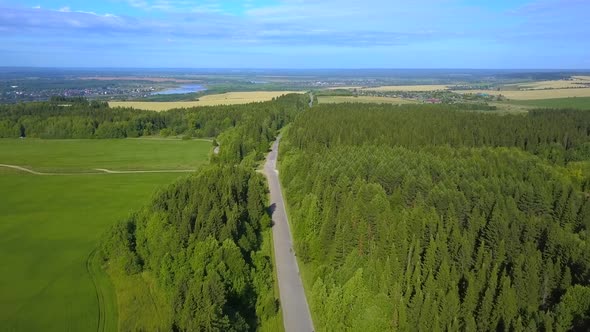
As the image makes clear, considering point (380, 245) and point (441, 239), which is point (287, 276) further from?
point (441, 239)

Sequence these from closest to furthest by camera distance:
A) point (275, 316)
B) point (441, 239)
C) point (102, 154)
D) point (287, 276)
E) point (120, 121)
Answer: point (275, 316), point (441, 239), point (287, 276), point (102, 154), point (120, 121)

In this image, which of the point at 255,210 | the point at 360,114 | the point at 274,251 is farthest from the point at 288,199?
the point at 360,114

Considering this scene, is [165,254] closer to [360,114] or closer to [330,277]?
[330,277]

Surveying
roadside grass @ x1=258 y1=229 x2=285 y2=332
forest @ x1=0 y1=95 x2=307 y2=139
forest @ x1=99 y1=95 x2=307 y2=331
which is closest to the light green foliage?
forest @ x1=99 y1=95 x2=307 y2=331

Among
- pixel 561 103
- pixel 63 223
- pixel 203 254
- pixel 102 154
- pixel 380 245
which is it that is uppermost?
pixel 561 103

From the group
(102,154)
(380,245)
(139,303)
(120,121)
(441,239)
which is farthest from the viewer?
(120,121)

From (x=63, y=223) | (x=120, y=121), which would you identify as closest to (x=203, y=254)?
(x=63, y=223)

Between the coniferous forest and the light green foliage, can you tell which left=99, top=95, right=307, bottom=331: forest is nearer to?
the light green foliage

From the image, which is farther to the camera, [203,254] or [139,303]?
[203,254]
